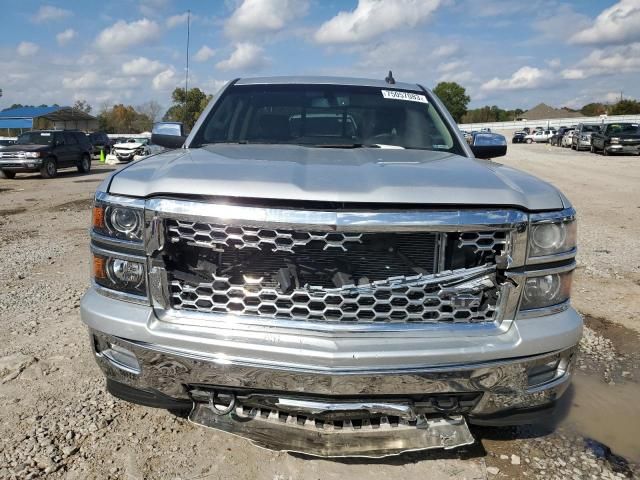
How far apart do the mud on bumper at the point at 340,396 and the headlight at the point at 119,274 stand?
0.69 feet

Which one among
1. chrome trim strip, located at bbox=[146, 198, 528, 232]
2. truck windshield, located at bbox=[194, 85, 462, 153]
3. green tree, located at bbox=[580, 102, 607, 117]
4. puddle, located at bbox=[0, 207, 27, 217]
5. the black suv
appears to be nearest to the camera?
chrome trim strip, located at bbox=[146, 198, 528, 232]

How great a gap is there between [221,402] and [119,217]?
0.88 metres

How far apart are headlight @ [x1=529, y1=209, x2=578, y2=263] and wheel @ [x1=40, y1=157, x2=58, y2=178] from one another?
19.6m

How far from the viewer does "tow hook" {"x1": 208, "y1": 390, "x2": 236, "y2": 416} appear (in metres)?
2.20

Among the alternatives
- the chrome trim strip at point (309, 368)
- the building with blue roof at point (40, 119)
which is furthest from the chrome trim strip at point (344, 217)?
the building with blue roof at point (40, 119)

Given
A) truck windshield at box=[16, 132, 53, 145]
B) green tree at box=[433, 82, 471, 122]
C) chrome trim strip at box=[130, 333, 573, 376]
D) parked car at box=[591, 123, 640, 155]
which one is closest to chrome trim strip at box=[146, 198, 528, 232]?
chrome trim strip at box=[130, 333, 573, 376]

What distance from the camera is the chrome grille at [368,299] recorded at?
214cm

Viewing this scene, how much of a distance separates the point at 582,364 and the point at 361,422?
2.30 meters

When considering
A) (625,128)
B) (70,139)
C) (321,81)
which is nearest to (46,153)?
(70,139)

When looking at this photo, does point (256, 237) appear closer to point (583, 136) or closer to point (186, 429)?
point (186, 429)

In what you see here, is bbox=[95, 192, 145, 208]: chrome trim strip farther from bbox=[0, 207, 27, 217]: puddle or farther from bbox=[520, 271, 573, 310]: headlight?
bbox=[0, 207, 27, 217]: puddle

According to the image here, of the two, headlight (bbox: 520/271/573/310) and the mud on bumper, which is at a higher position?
headlight (bbox: 520/271/573/310)

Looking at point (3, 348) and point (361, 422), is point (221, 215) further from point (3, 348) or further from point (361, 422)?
point (3, 348)

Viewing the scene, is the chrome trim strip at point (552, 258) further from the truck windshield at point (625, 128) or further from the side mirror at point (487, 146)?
the truck windshield at point (625, 128)
